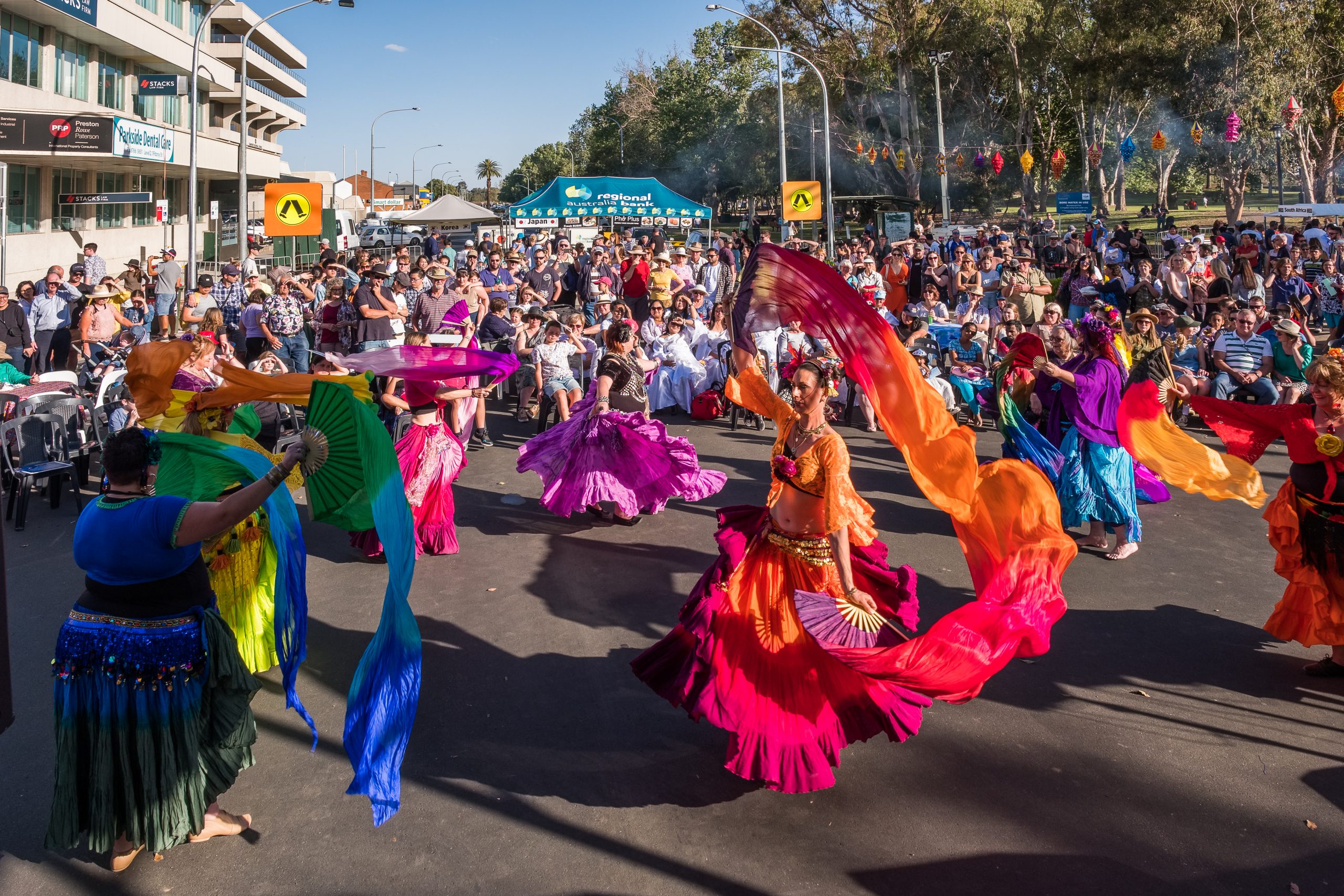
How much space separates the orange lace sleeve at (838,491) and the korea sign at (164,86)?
2266 cm

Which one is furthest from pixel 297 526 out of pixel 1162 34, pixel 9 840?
pixel 1162 34

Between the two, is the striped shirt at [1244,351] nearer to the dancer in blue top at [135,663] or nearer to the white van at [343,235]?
the dancer in blue top at [135,663]

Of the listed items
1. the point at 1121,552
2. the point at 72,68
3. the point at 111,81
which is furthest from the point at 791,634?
the point at 111,81

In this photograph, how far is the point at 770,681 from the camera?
4.52 metres

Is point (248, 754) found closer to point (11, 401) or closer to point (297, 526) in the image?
point (297, 526)

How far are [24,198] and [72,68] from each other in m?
5.91

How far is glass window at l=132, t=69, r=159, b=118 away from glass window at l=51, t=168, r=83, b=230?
20.2ft

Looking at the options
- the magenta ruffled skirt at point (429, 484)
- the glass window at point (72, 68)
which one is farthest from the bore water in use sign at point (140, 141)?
the magenta ruffled skirt at point (429, 484)

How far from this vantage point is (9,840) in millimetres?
4227

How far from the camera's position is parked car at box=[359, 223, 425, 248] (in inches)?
1683

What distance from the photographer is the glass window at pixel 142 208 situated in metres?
39.9

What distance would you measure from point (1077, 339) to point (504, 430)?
6.91 metres

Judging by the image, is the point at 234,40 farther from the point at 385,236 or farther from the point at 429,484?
the point at 429,484

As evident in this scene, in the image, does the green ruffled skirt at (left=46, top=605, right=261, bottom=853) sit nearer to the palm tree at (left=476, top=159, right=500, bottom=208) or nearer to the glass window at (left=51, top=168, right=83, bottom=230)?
the glass window at (left=51, top=168, right=83, bottom=230)
